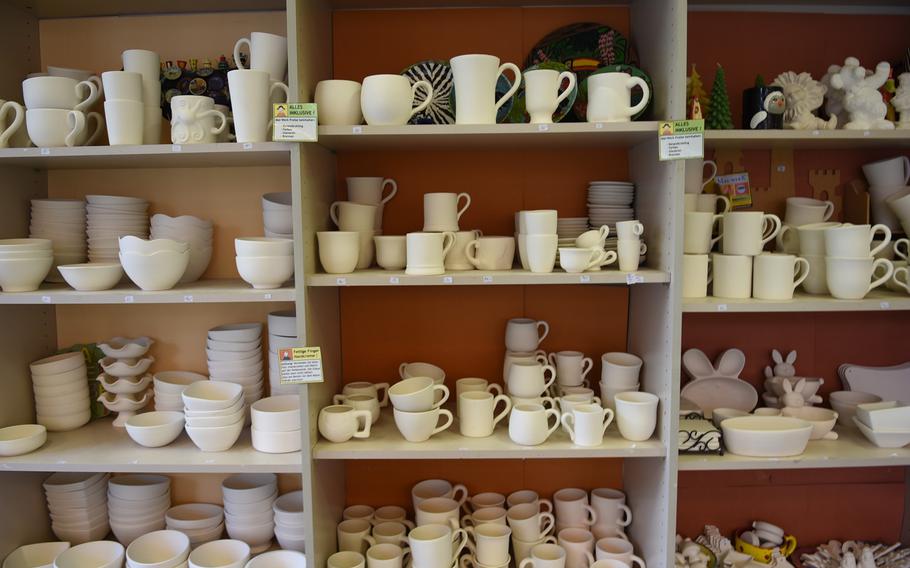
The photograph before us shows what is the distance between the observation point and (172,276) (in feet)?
5.96

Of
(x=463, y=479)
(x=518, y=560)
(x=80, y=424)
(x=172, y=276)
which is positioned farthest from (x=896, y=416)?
(x=80, y=424)

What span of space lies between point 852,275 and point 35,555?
2.64 meters

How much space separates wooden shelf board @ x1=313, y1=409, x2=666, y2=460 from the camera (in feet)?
5.81

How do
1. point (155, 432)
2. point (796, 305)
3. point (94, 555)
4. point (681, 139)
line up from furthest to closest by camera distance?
point (94, 555) → point (155, 432) → point (796, 305) → point (681, 139)

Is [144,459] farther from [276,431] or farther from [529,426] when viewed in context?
[529,426]

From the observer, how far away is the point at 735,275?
181 centimetres

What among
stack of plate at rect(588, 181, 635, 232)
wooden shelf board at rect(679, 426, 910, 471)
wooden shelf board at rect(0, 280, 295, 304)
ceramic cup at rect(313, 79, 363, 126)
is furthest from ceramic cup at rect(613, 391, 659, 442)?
ceramic cup at rect(313, 79, 363, 126)

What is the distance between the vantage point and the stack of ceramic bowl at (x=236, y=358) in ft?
6.68

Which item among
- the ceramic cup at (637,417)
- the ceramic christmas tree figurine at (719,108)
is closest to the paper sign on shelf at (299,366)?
the ceramic cup at (637,417)

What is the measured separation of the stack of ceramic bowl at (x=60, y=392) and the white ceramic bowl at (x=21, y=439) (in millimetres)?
78

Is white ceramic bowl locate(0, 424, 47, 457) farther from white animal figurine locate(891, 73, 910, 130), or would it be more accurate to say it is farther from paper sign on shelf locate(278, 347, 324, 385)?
white animal figurine locate(891, 73, 910, 130)

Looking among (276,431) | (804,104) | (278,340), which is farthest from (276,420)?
(804,104)

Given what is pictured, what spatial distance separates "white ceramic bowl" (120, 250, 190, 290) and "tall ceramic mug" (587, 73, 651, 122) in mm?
1273

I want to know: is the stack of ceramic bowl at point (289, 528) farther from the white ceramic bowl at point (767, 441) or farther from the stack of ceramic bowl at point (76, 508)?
the white ceramic bowl at point (767, 441)
